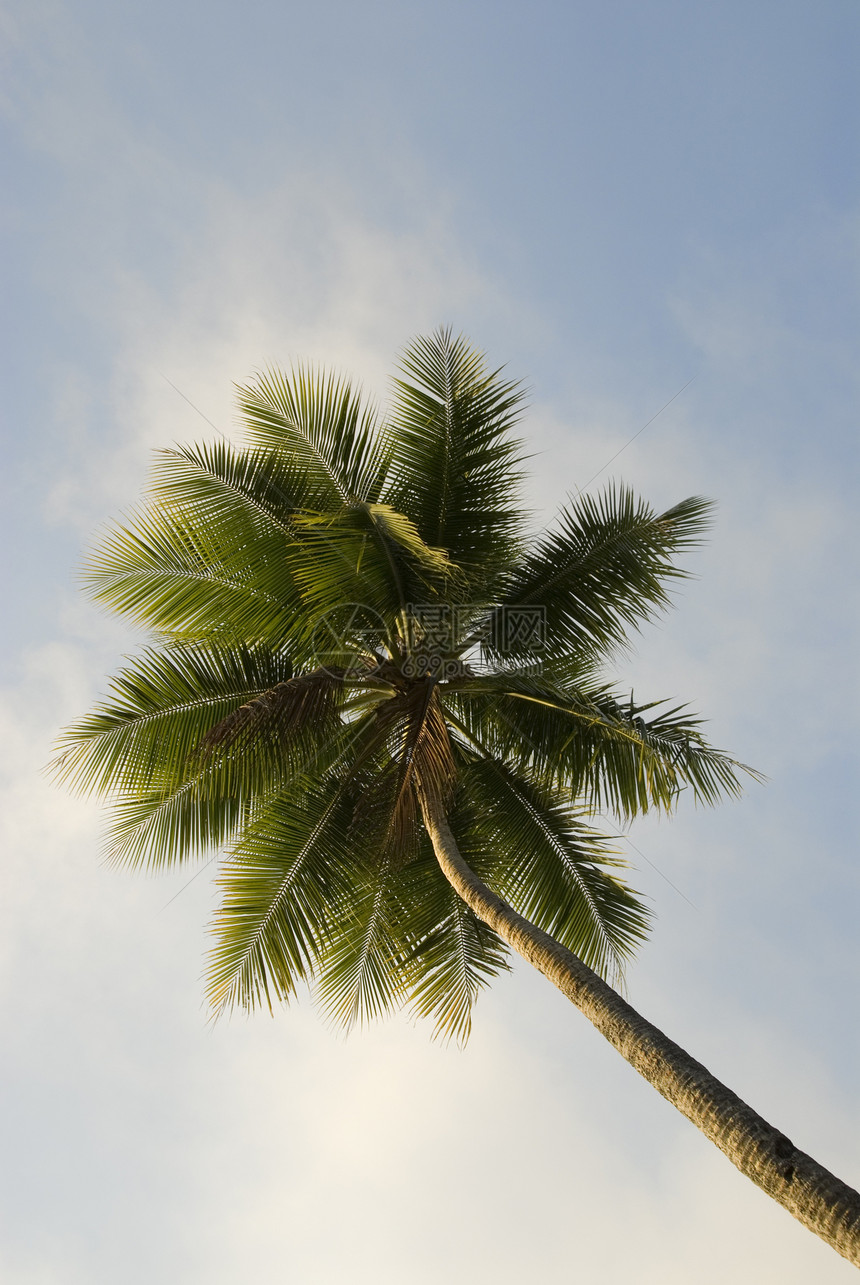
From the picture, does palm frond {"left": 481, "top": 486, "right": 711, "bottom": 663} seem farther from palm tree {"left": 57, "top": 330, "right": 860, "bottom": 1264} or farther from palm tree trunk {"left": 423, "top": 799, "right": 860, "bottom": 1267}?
palm tree trunk {"left": 423, "top": 799, "right": 860, "bottom": 1267}

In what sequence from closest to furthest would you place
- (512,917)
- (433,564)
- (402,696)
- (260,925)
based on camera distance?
(512,917)
(433,564)
(260,925)
(402,696)

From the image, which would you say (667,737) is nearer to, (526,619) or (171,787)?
(526,619)

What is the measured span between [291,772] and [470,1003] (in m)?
2.80

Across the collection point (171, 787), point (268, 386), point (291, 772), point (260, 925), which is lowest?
point (260, 925)

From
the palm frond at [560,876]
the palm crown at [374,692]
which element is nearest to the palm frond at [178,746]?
the palm crown at [374,692]

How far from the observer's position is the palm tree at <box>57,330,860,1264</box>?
7434mm

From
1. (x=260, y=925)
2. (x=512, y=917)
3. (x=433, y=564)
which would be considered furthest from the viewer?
(x=260, y=925)

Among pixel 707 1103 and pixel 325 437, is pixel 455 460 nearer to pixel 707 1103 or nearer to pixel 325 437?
pixel 325 437

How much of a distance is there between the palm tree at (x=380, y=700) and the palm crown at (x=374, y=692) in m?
0.02

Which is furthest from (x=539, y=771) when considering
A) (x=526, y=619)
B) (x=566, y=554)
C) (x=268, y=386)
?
(x=268, y=386)

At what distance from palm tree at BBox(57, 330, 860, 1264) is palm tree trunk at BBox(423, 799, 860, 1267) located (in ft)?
4.57

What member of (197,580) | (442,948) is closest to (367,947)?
(442,948)

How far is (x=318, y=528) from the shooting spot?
698 cm

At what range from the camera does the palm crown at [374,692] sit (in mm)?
7488
